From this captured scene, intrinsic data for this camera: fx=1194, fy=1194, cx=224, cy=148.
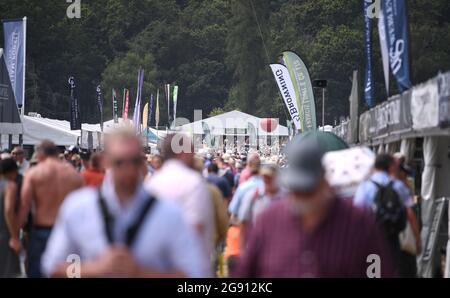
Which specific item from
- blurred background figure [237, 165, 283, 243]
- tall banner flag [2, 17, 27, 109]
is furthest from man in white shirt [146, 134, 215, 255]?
tall banner flag [2, 17, 27, 109]

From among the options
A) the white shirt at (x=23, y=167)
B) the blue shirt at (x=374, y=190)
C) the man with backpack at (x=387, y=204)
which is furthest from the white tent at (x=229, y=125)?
the man with backpack at (x=387, y=204)

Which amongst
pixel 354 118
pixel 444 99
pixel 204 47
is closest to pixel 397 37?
pixel 444 99

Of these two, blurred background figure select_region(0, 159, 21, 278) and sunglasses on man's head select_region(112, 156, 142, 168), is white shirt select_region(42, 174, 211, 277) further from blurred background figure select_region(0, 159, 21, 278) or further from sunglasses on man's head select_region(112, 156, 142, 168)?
blurred background figure select_region(0, 159, 21, 278)

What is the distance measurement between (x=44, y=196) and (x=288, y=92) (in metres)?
20.6

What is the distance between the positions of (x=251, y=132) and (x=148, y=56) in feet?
162

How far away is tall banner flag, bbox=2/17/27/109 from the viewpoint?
3088cm

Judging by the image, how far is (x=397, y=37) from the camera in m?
16.8

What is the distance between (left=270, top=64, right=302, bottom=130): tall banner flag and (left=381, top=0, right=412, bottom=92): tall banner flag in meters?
12.3

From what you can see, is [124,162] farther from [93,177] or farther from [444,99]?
[93,177]
